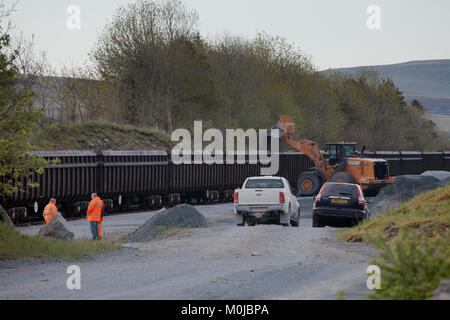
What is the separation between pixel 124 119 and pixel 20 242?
39.4 m

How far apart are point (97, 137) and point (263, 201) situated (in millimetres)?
25929

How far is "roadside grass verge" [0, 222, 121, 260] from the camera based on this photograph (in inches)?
669

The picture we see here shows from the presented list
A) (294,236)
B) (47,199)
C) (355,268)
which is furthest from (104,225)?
(355,268)

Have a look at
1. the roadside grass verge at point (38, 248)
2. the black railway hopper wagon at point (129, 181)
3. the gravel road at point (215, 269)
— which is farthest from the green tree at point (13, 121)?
the black railway hopper wagon at point (129, 181)

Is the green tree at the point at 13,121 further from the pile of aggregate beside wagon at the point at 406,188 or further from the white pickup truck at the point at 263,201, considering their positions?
the pile of aggregate beside wagon at the point at 406,188

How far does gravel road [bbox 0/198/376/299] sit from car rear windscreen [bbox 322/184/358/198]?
1.92m

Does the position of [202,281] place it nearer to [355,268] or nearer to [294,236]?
[355,268]

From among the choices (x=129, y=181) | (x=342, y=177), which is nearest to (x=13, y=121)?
(x=129, y=181)

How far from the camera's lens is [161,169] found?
38125 millimetres

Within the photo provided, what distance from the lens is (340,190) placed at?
23516 millimetres

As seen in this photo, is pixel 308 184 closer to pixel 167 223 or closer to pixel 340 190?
pixel 340 190

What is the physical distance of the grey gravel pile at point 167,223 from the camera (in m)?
22.5

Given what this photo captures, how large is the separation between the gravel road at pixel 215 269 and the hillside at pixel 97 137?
24785 mm

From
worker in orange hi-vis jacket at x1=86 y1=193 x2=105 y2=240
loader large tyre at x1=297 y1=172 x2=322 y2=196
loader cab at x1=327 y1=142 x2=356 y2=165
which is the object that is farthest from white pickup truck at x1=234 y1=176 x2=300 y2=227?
loader cab at x1=327 y1=142 x2=356 y2=165
